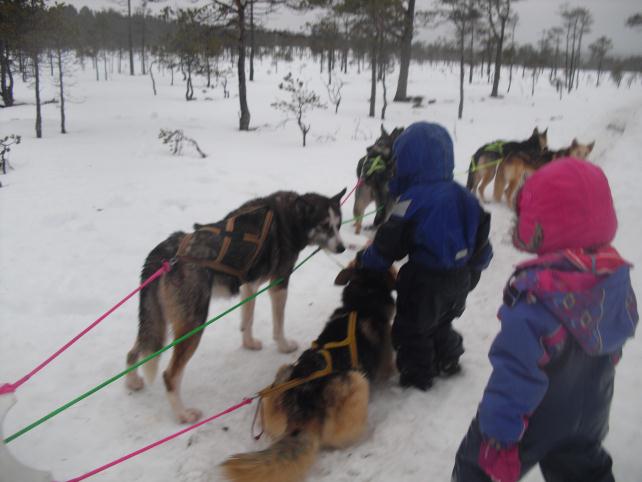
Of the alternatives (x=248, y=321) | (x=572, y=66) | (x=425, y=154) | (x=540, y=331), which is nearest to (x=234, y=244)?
(x=248, y=321)

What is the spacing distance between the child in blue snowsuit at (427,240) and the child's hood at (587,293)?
1088mm

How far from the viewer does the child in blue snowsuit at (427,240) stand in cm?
245

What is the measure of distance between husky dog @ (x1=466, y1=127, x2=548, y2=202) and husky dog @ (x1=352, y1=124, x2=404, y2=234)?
7.22ft

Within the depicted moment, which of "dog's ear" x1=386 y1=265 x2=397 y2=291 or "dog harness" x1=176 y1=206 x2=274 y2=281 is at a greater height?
"dog harness" x1=176 y1=206 x2=274 y2=281

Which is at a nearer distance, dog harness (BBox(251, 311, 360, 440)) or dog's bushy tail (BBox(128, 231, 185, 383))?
dog harness (BBox(251, 311, 360, 440))

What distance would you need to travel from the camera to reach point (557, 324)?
136 cm

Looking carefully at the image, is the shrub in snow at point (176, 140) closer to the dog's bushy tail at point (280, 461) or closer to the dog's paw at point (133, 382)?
the dog's paw at point (133, 382)

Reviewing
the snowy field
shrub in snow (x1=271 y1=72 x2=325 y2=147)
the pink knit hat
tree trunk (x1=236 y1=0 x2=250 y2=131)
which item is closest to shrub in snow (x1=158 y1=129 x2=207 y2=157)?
the snowy field

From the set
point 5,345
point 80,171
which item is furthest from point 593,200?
point 80,171

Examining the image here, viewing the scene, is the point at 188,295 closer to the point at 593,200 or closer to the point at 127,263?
the point at 593,200

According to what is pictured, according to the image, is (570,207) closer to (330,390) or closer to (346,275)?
(330,390)

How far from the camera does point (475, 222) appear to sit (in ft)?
8.27

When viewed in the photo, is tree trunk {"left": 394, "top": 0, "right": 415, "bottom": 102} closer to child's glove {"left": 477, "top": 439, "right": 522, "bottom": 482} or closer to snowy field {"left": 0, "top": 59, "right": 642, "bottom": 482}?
snowy field {"left": 0, "top": 59, "right": 642, "bottom": 482}

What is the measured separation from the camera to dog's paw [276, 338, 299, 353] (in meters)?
3.40
